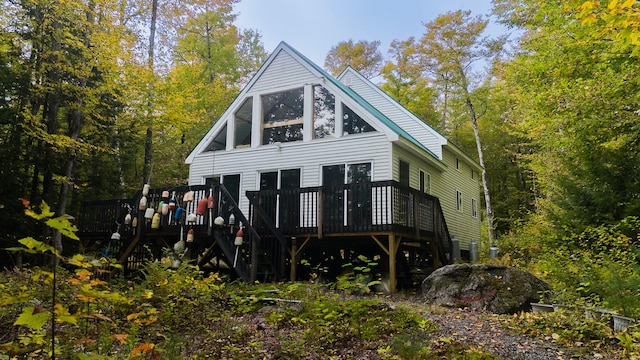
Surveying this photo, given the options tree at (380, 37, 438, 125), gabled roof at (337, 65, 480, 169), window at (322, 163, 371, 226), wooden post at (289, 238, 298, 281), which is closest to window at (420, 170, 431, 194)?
gabled roof at (337, 65, 480, 169)

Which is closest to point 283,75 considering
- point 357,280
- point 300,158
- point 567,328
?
point 300,158

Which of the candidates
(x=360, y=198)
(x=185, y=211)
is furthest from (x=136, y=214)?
(x=360, y=198)

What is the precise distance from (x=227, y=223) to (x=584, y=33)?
8.64m

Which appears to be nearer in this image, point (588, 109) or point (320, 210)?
point (588, 109)

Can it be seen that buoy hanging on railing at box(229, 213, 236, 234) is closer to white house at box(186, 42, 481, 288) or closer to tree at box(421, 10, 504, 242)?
white house at box(186, 42, 481, 288)

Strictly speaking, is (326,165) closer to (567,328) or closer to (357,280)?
(357,280)

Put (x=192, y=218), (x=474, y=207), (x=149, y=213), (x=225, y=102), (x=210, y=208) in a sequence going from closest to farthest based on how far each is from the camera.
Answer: (x=210, y=208) < (x=192, y=218) < (x=149, y=213) < (x=474, y=207) < (x=225, y=102)

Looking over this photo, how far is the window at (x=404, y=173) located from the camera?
41.6 ft

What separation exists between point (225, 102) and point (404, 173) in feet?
45.7

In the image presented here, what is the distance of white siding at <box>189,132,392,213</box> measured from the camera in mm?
12016

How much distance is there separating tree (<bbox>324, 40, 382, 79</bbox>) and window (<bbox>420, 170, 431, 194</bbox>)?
15.9 m

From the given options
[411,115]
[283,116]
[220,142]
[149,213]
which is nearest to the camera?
[149,213]

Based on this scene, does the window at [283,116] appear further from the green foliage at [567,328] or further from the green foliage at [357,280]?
the green foliage at [567,328]

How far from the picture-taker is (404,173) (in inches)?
506
